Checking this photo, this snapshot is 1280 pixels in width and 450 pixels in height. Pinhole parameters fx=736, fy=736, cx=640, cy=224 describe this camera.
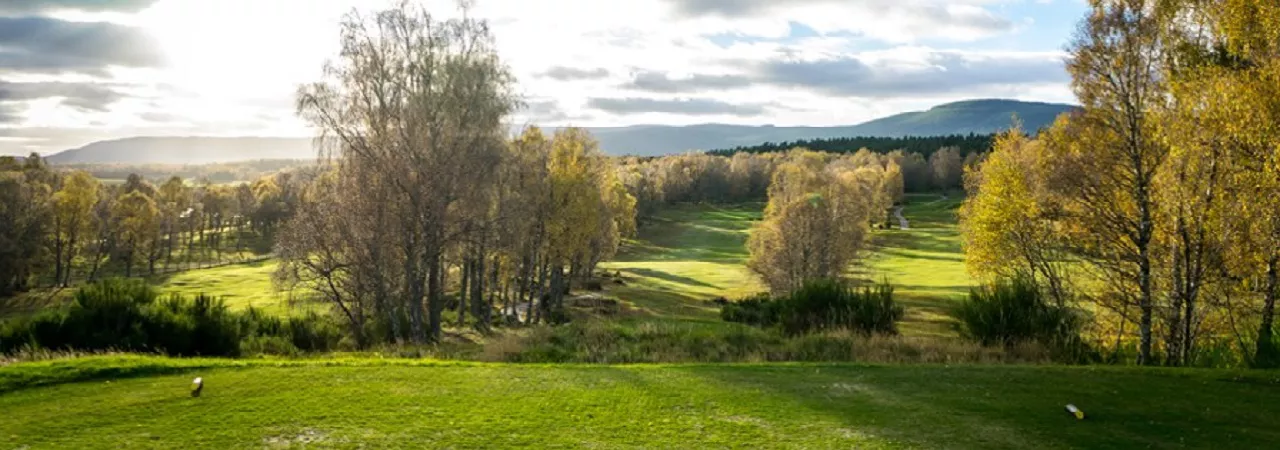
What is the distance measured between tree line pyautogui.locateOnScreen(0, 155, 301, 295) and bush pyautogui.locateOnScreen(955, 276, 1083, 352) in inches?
1650

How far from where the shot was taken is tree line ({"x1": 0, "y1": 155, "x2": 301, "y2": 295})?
2183 inches

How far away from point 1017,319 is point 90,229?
72.5m

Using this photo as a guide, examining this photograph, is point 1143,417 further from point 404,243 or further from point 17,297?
point 17,297

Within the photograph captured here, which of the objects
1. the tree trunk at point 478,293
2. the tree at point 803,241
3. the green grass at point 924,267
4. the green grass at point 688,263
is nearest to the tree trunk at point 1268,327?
the green grass at point 924,267

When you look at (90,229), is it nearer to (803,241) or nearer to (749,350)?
(803,241)

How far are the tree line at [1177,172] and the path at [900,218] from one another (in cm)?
8612

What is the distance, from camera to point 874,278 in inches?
2293

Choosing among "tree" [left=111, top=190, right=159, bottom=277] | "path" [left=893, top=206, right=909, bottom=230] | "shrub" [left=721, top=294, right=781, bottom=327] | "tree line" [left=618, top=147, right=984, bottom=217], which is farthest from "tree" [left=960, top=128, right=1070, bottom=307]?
"tree line" [left=618, top=147, right=984, bottom=217]

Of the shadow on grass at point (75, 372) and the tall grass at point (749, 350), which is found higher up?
the shadow on grass at point (75, 372)

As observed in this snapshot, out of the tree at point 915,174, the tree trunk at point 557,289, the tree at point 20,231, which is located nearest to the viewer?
the tree trunk at point 557,289

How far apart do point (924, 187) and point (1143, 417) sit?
491 ft

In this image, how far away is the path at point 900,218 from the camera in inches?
4026

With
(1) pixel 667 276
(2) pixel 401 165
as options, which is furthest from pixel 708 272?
(2) pixel 401 165

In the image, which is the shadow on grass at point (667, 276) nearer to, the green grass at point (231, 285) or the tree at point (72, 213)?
the green grass at point (231, 285)
